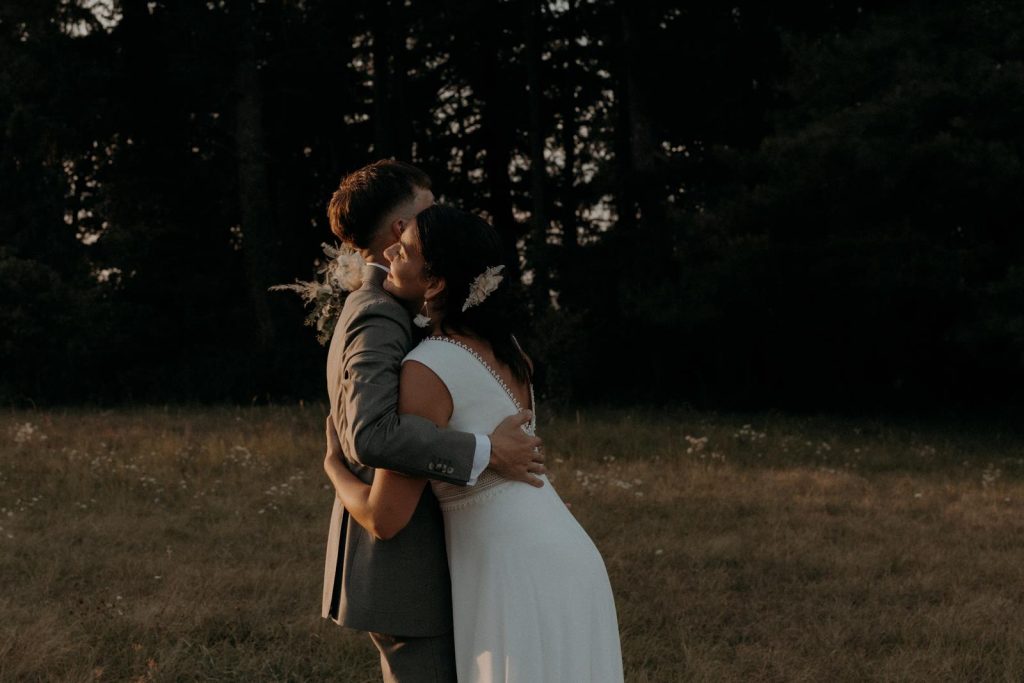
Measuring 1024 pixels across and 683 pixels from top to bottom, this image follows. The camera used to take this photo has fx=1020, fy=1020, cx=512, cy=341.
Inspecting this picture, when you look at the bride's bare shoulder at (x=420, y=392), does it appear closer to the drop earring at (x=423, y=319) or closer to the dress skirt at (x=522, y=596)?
the drop earring at (x=423, y=319)

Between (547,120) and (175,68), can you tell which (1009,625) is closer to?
(175,68)

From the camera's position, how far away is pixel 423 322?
269 cm

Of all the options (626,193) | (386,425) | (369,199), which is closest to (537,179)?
(626,193)

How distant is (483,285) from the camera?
102 inches

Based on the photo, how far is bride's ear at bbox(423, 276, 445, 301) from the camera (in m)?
2.64

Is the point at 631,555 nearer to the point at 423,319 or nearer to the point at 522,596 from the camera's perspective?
the point at 522,596

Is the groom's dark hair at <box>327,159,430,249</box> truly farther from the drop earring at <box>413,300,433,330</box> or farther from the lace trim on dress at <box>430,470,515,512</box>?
the lace trim on dress at <box>430,470,515,512</box>

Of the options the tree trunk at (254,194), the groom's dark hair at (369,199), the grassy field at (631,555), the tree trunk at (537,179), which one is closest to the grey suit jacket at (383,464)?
the groom's dark hair at (369,199)

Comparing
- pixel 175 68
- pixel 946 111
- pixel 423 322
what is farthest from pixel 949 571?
pixel 175 68

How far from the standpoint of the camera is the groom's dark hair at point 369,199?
2959 millimetres

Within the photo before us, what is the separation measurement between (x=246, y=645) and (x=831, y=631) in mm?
2891

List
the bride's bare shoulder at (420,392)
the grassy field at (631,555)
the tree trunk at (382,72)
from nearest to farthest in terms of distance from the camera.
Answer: the bride's bare shoulder at (420,392) < the grassy field at (631,555) < the tree trunk at (382,72)

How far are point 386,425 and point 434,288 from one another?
413 mm

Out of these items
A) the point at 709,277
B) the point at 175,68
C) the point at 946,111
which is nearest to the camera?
the point at 946,111
